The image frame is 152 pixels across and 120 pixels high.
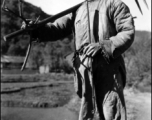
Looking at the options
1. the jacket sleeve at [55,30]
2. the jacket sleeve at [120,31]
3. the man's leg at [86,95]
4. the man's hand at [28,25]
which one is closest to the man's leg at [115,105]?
the man's leg at [86,95]

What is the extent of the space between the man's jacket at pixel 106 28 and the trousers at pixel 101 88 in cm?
12

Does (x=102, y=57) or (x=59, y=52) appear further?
(x=59, y=52)

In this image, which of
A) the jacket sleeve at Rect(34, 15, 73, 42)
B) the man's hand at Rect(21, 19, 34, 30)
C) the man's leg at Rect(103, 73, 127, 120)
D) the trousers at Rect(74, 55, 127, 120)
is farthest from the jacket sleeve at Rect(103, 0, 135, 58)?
the man's hand at Rect(21, 19, 34, 30)

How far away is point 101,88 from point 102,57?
13.1 inches

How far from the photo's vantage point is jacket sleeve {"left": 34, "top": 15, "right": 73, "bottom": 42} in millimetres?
2736

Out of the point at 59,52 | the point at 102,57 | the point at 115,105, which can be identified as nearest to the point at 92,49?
the point at 102,57

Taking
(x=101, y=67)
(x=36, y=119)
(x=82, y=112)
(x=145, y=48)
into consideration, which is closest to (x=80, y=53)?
(x=101, y=67)

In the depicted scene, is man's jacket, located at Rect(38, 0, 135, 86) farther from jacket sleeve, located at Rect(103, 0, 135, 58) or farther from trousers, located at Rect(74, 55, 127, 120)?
trousers, located at Rect(74, 55, 127, 120)

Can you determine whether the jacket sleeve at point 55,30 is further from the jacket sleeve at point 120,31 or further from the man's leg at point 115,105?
the man's leg at point 115,105

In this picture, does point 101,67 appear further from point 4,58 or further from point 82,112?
point 4,58

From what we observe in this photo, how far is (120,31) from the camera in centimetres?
243

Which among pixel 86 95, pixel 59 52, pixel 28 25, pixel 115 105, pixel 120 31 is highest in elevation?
pixel 59 52

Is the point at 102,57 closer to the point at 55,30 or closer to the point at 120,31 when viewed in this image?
the point at 120,31

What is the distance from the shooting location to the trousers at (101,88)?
2.39 m
